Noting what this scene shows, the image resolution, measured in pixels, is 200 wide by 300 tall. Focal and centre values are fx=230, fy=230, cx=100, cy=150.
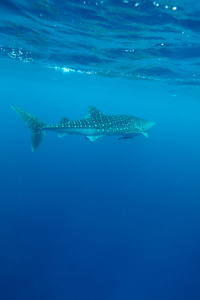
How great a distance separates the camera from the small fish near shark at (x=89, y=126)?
10.8 meters

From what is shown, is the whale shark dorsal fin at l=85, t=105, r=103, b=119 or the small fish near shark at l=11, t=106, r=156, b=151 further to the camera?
the whale shark dorsal fin at l=85, t=105, r=103, b=119

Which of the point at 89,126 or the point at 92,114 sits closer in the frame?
the point at 89,126

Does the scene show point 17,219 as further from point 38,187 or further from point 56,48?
point 56,48

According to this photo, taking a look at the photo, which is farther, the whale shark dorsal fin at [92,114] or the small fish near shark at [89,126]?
the whale shark dorsal fin at [92,114]

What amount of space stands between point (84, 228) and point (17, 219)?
14.6ft

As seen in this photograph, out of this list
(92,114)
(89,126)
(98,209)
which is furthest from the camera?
(98,209)

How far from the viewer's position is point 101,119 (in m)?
11.6

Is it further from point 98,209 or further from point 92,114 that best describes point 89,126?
point 98,209

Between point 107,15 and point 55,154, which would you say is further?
point 55,154

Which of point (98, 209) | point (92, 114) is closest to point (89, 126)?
point (92, 114)

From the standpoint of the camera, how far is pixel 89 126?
36.7 feet

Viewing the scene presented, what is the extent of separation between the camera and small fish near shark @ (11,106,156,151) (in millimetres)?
10836

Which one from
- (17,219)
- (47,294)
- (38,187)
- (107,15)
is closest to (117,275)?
(47,294)

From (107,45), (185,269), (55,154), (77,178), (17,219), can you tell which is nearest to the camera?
(185,269)
